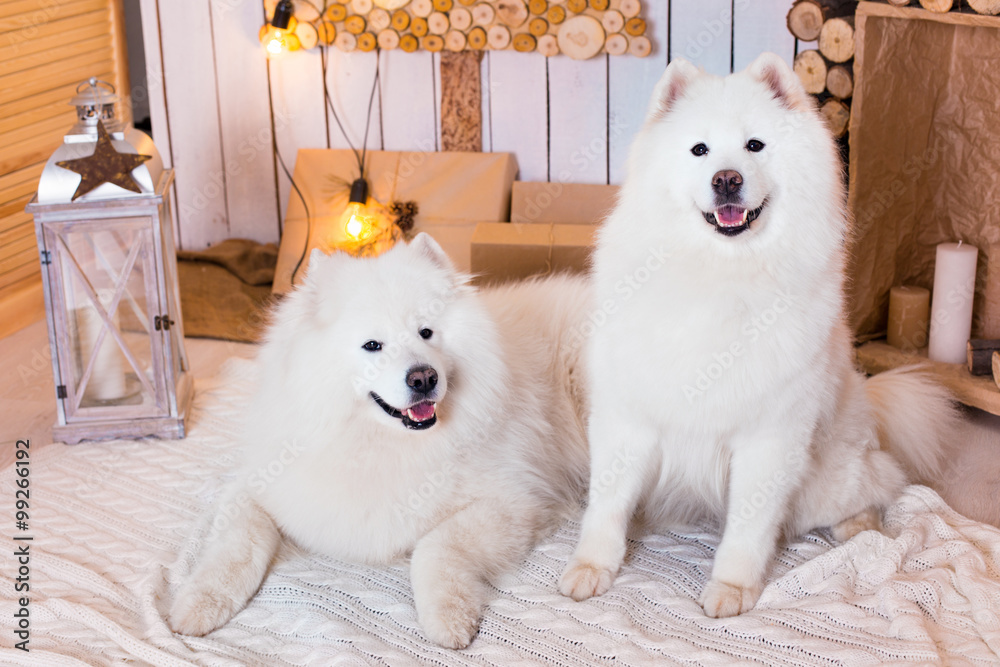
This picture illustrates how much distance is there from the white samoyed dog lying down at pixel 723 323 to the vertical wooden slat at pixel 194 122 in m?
2.90

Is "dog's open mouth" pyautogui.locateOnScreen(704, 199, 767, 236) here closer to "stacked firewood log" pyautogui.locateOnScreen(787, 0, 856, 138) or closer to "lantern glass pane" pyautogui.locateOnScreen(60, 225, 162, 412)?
Answer: "stacked firewood log" pyautogui.locateOnScreen(787, 0, 856, 138)

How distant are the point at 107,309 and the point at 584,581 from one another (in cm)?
174

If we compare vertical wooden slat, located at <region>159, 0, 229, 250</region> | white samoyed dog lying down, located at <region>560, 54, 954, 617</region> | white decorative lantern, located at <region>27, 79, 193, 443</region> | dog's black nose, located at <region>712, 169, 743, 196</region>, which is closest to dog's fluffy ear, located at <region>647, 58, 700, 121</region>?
white samoyed dog lying down, located at <region>560, 54, 954, 617</region>

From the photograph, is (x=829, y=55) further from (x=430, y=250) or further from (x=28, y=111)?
(x=28, y=111)

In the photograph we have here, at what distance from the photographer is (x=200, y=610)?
2039mm

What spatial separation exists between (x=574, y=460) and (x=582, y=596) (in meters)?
0.51

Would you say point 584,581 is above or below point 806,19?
below

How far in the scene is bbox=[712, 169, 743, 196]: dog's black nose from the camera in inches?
73.1

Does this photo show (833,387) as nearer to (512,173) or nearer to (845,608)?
(845,608)

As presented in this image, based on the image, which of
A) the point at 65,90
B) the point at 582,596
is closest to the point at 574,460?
the point at 582,596

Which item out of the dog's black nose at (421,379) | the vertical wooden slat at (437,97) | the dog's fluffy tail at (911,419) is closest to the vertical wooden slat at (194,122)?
the vertical wooden slat at (437,97)

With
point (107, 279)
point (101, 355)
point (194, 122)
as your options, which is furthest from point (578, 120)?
point (101, 355)

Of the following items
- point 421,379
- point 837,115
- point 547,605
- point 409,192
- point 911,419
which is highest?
point 837,115

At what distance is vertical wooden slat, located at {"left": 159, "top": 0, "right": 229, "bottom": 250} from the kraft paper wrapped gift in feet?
1.57
